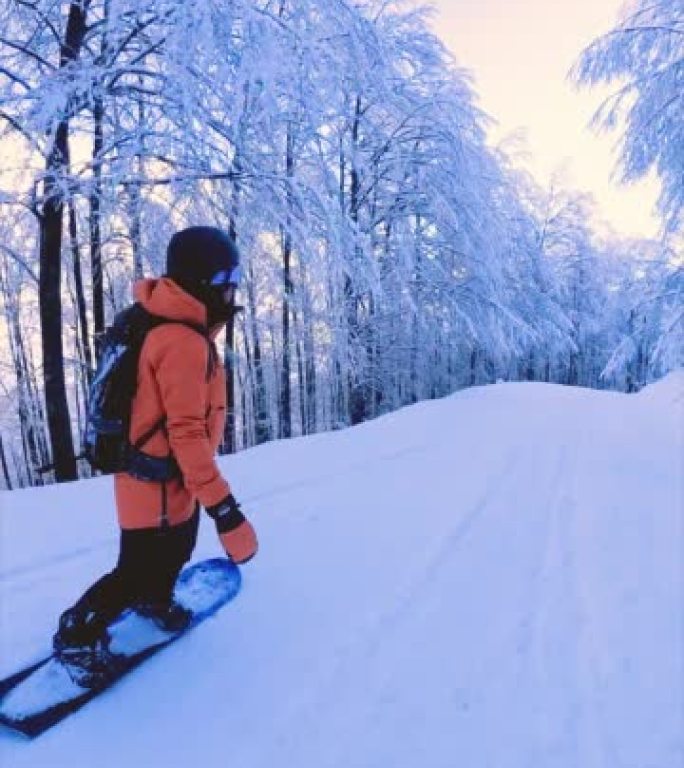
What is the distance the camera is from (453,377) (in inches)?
996

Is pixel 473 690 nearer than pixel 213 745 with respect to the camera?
No

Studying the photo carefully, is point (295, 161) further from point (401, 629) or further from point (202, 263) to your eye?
point (401, 629)

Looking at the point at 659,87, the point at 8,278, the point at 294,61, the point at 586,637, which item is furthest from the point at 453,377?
the point at 586,637

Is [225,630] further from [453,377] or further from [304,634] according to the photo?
[453,377]

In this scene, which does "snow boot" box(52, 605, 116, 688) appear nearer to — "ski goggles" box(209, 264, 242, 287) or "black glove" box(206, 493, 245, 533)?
"black glove" box(206, 493, 245, 533)

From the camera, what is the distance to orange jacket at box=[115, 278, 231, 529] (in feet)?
7.47

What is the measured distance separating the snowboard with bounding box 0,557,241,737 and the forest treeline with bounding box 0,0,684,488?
3889 mm

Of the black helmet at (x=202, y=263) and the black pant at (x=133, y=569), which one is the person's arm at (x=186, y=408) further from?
the black pant at (x=133, y=569)

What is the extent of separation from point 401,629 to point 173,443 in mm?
1365

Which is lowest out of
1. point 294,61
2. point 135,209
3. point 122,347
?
point 122,347

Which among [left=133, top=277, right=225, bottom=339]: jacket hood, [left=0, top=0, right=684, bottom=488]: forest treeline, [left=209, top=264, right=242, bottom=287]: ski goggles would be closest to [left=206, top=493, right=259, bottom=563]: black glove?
[left=133, top=277, right=225, bottom=339]: jacket hood

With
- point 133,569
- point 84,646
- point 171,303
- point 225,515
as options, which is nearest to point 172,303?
point 171,303

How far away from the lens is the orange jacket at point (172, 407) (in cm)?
228

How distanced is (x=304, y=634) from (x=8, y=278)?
17.6 meters
